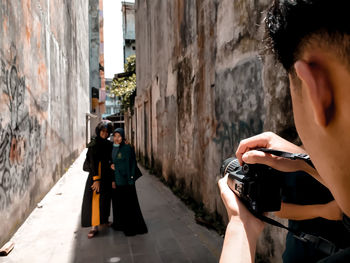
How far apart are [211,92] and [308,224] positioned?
338 centimetres

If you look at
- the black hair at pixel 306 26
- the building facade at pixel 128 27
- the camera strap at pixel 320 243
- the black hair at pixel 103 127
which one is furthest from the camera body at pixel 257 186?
the building facade at pixel 128 27

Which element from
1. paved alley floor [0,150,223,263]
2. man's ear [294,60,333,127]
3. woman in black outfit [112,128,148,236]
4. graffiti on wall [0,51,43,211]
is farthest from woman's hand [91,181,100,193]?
man's ear [294,60,333,127]

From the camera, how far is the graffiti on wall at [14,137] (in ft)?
12.2

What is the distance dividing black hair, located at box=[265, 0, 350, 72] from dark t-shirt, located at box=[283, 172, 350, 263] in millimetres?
629

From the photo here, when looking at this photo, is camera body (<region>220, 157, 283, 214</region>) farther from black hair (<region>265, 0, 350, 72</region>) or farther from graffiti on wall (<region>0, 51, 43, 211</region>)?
graffiti on wall (<region>0, 51, 43, 211</region>)

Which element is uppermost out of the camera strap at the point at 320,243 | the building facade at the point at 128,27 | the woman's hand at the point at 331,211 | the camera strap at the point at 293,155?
the building facade at the point at 128,27

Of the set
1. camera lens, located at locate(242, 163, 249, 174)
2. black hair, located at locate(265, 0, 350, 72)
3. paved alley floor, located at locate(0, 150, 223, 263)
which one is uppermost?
black hair, located at locate(265, 0, 350, 72)

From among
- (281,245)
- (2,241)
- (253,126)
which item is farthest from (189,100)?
(2,241)

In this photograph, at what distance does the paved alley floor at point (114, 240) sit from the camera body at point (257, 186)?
102 inches

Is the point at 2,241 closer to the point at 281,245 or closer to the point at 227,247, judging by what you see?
the point at 281,245

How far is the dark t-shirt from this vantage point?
3.37ft

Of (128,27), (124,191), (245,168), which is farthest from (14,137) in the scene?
(128,27)

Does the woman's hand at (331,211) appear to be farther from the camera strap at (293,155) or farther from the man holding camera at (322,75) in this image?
the man holding camera at (322,75)

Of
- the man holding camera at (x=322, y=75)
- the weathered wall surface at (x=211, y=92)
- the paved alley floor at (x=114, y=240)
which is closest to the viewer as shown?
the man holding camera at (x=322, y=75)
